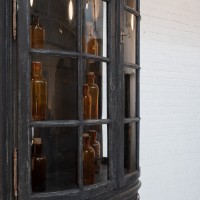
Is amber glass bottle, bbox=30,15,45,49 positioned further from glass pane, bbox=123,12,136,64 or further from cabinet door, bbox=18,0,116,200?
glass pane, bbox=123,12,136,64

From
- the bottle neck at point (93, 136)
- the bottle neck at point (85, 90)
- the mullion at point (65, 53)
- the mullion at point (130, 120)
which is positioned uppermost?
the mullion at point (65, 53)

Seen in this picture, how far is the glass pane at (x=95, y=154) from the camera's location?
1403 mm

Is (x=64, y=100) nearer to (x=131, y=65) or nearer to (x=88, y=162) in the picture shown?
(x=88, y=162)

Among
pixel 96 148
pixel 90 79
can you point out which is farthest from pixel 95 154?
pixel 90 79

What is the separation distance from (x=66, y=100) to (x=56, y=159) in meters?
0.21

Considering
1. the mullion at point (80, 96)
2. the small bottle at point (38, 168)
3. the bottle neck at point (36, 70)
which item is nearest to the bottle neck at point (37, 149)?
the small bottle at point (38, 168)

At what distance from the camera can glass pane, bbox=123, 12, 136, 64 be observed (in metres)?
1.59

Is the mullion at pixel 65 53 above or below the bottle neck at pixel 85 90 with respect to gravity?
above

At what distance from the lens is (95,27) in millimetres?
1479

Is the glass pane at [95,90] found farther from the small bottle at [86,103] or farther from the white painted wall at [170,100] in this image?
the white painted wall at [170,100]

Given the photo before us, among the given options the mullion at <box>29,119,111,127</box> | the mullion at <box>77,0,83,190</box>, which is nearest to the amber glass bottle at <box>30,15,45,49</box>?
the mullion at <box>77,0,83,190</box>

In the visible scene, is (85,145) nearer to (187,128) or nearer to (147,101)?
(147,101)

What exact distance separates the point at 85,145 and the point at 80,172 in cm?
11

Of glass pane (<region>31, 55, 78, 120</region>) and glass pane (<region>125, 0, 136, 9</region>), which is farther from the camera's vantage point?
glass pane (<region>125, 0, 136, 9</region>)
